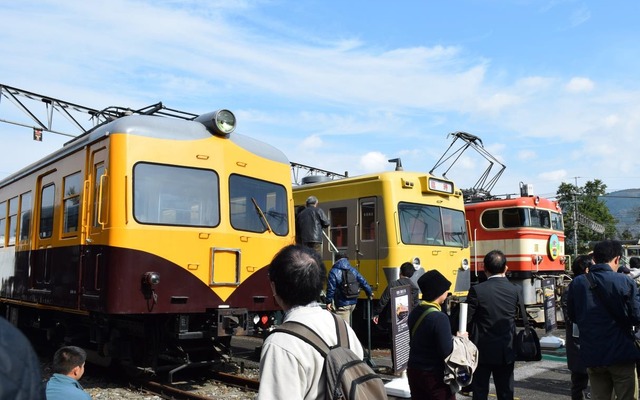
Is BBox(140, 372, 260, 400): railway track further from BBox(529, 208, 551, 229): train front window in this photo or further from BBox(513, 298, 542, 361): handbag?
BBox(529, 208, 551, 229): train front window

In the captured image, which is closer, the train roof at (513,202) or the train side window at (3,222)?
the train side window at (3,222)

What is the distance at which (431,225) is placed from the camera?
38.7ft

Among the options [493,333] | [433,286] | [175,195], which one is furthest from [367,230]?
[433,286]

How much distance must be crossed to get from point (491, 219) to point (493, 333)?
1123 centimetres

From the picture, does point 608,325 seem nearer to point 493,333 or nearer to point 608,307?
point 608,307

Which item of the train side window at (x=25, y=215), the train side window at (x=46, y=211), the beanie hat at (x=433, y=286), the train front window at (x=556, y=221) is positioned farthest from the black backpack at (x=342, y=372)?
the train front window at (x=556, y=221)

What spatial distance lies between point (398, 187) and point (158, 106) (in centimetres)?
478

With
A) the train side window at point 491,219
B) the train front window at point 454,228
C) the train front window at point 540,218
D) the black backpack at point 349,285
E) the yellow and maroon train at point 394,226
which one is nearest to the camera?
the black backpack at point 349,285

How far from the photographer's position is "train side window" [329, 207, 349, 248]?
1198cm

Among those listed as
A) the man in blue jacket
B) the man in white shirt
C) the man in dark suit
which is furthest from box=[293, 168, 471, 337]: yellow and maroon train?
the man in white shirt

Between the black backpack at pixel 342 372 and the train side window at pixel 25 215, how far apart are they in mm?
8596

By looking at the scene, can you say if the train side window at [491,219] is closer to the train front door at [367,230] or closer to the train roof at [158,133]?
the train front door at [367,230]

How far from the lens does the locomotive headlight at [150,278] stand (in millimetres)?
7039

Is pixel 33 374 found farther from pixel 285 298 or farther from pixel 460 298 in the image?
pixel 460 298
